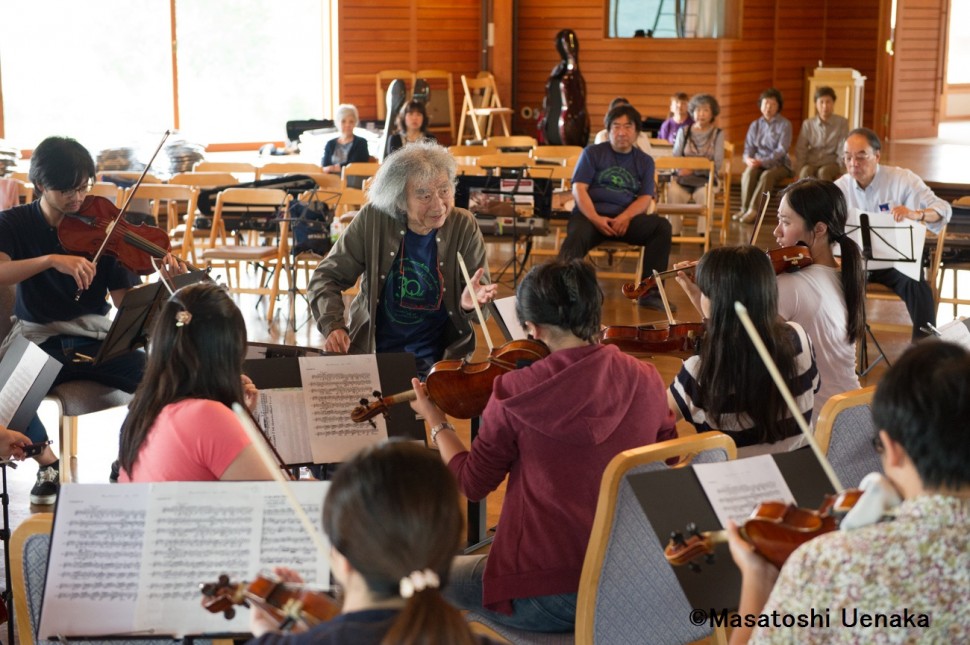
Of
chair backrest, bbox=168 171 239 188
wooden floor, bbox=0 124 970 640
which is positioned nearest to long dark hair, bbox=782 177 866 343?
wooden floor, bbox=0 124 970 640

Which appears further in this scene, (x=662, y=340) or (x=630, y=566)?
(x=662, y=340)

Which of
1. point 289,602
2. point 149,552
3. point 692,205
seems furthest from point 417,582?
point 692,205

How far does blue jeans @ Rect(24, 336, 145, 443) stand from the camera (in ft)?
12.5

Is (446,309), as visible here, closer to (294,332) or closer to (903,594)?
(903,594)

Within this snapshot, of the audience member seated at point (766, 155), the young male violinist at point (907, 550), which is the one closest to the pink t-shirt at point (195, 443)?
the young male violinist at point (907, 550)

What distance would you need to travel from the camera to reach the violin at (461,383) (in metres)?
2.75

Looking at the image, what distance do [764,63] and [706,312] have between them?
12.1m

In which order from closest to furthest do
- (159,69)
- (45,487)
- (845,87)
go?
(45,487), (845,87), (159,69)

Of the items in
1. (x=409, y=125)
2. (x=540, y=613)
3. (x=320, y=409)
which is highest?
(x=409, y=125)

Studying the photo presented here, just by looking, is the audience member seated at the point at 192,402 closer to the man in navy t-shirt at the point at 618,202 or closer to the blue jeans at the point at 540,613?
the blue jeans at the point at 540,613

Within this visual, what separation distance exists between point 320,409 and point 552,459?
84cm

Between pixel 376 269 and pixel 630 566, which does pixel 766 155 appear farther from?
pixel 630 566

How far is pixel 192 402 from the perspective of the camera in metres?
2.15

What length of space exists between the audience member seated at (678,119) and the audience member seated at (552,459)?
7.55 metres
